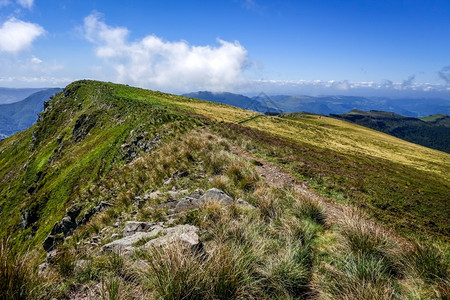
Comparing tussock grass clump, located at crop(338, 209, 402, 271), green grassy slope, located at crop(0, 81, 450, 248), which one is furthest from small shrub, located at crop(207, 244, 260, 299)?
green grassy slope, located at crop(0, 81, 450, 248)

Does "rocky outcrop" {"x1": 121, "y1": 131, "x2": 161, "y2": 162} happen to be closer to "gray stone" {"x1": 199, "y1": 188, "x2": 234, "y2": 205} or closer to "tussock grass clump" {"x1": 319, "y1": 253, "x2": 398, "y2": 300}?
"gray stone" {"x1": 199, "y1": 188, "x2": 234, "y2": 205}

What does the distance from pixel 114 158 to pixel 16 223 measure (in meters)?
18.0

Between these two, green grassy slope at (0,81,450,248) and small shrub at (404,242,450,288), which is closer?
small shrub at (404,242,450,288)

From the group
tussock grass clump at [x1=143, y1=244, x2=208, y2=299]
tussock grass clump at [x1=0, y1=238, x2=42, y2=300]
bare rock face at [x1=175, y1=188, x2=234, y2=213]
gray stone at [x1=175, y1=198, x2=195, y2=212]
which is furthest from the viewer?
gray stone at [x1=175, y1=198, x2=195, y2=212]

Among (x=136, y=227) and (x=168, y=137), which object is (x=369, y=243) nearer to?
(x=136, y=227)

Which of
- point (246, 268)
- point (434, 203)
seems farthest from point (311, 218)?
point (434, 203)

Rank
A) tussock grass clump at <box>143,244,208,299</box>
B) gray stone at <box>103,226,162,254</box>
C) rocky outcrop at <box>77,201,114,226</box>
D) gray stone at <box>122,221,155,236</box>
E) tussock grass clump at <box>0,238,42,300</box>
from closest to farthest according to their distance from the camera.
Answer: tussock grass clump at <box>0,238,42,300</box>, tussock grass clump at <box>143,244,208,299</box>, gray stone at <box>103,226,162,254</box>, gray stone at <box>122,221,155,236</box>, rocky outcrop at <box>77,201,114,226</box>

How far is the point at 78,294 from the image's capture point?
4570 mm

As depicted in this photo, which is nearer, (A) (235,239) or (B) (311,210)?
(A) (235,239)

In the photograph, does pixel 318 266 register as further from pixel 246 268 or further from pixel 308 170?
pixel 308 170

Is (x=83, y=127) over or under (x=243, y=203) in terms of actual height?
under

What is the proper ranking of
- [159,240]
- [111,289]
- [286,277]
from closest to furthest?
[111,289]
[286,277]
[159,240]

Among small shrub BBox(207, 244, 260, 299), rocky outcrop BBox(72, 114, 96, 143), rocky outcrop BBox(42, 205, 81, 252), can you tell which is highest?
small shrub BBox(207, 244, 260, 299)

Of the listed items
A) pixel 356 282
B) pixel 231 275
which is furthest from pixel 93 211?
pixel 356 282
